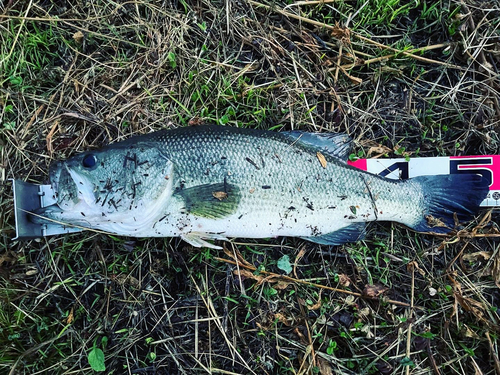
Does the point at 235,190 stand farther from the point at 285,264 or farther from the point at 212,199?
the point at 285,264

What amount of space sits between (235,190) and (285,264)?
0.88 meters

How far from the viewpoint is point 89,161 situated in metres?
2.74

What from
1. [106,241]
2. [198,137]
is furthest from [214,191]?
[106,241]

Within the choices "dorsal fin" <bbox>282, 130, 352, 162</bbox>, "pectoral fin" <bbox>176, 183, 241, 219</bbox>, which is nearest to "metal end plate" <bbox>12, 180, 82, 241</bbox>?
"pectoral fin" <bbox>176, 183, 241, 219</bbox>

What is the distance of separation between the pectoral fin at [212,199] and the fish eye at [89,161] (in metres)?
0.69

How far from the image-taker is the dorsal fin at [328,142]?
313 centimetres

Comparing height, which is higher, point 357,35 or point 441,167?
point 357,35

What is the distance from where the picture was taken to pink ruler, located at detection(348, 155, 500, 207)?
11.0 feet

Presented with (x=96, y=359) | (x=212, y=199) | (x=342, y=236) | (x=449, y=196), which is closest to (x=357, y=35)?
(x=449, y=196)

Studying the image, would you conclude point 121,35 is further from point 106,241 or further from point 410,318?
point 410,318

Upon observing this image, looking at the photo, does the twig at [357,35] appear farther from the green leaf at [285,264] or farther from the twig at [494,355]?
the twig at [494,355]

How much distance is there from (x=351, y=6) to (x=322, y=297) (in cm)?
287

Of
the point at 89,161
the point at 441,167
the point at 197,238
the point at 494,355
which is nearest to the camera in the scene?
the point at 89,161

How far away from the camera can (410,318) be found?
3.12 metres
